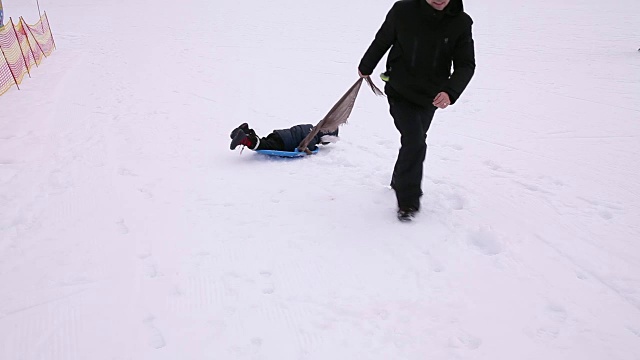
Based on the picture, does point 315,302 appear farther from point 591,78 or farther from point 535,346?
point 591,78

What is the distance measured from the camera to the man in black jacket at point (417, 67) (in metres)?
2.72

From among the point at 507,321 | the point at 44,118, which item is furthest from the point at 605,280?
the point at 44,118

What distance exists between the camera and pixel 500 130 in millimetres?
5211

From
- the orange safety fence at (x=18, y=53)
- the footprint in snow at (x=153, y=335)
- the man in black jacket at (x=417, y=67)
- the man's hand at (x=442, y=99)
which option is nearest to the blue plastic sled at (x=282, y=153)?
the man in black jacket at (x=417, y=67)

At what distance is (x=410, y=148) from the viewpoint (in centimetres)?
303

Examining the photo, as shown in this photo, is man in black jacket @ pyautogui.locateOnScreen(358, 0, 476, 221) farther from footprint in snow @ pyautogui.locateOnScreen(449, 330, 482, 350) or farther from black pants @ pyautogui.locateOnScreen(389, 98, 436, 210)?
footprint in snow @ pyautogui.locateOnScreen(449, 330, 482, 350)

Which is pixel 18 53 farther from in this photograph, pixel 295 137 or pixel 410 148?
pixel 410 148

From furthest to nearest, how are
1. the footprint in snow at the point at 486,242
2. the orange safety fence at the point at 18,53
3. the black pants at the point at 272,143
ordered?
the orange safety fence at the point at 18,53 < the black pants at the point at 272,143 < the footprint in snow at the point at 486,242

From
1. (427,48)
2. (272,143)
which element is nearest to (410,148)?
(427,48)

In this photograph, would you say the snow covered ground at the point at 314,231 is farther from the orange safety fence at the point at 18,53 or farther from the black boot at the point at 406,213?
the orange safety fence at the point at 18,53

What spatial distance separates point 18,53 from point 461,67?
30.7 ft

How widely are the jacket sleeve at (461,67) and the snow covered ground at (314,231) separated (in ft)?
3.15

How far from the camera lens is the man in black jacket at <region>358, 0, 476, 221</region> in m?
2.72

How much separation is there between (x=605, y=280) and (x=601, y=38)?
35.0 ft
